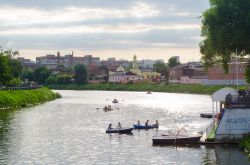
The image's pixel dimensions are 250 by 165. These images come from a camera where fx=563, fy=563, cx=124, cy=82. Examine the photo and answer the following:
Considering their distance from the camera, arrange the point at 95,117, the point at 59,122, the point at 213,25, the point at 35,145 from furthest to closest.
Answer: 1. the point at 95,117
2. the point at 59,122
3. the point at 213,25
4. the point at 35,145

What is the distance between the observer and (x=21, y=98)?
122 meters

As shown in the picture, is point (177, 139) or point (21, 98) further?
point (21, 98)

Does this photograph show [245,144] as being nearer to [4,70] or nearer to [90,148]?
[90,148]

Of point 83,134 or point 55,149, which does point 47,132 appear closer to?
point 83,134

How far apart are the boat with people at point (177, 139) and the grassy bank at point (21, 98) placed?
59787mm

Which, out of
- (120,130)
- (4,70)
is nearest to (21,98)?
(4,70)

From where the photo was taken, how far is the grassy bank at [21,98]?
111250 mm

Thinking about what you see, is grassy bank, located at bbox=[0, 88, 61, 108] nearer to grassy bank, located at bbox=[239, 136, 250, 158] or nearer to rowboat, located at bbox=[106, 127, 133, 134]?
rowboat, located at bbox=[106, 127, 133, 134]

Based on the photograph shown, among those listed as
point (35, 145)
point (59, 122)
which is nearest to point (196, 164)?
point (35, 145)

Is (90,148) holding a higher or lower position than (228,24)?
lower

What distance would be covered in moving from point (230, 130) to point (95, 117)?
42280 mm

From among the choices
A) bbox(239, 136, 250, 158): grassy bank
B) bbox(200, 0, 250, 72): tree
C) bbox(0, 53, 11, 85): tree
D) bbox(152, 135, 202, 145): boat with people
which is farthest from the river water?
bbox(0, 53, 11, 85): tree

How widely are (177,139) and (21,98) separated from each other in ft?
246

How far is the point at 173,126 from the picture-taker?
73.0m
